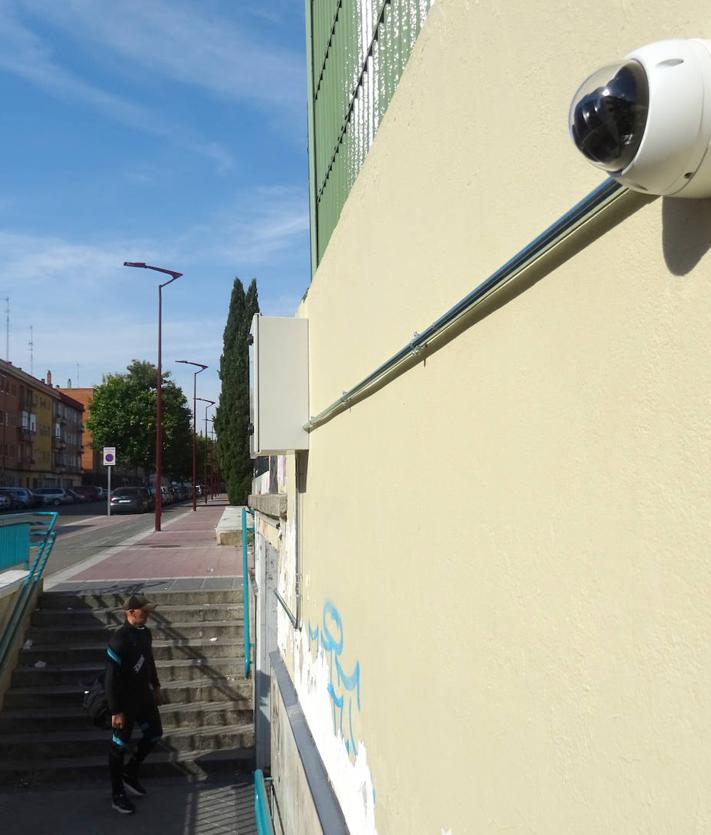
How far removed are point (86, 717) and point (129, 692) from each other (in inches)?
74.8

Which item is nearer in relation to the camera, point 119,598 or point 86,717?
point 86,717

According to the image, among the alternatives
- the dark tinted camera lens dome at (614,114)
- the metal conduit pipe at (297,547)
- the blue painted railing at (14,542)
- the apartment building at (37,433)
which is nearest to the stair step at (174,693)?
the blue painted railing at (14,542)

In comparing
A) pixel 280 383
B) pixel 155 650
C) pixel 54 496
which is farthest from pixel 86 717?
pixel 54 496

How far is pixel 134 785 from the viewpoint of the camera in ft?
24.6

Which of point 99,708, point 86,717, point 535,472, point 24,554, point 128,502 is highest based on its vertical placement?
point 535,472

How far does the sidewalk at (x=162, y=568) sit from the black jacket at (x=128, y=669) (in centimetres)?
353

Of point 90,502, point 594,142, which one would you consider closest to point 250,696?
point 594,142

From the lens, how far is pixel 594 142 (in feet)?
3.45

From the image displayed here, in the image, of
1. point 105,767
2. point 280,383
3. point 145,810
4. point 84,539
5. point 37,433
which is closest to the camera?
point 280,383

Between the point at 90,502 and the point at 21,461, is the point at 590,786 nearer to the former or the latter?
the point at 90,502

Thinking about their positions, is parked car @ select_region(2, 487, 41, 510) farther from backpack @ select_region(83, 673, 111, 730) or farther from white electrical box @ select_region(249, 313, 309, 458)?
white electrical box @ select_region(249, 313, 309, 458)

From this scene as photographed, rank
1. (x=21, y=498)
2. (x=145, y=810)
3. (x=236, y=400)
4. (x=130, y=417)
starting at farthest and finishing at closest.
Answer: (x=130, y=417)
(x=21, y=498)
(x=236, y=400)
(x=145, y=810)

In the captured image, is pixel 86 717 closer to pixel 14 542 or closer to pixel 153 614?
pixel 153 614

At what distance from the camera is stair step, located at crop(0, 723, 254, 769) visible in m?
8.20
